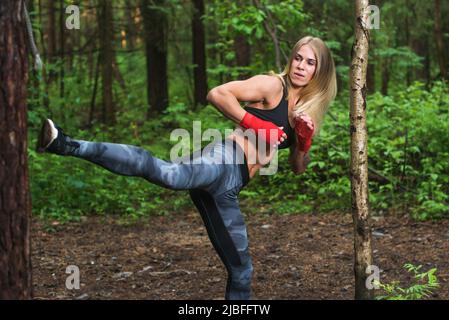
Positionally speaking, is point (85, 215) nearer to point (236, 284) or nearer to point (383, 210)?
point (383, 210)

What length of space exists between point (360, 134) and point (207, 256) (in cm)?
309

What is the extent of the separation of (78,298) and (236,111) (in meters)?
2.41

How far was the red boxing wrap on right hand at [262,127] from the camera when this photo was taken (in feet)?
14.9

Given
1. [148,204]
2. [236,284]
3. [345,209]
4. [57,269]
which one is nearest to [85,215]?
[148,204]

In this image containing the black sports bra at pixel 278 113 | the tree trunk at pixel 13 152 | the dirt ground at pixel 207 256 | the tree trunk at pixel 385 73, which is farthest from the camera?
the tree trunk at pixel 385 73

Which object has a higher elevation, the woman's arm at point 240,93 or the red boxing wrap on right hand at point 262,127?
the woman's arm at point 240,93

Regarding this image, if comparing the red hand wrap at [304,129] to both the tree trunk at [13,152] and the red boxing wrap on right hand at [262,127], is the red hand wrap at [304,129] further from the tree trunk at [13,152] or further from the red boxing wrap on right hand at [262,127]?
the tree trunk at [13,152]

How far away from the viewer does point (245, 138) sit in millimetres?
4680

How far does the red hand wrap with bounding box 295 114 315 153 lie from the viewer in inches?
177

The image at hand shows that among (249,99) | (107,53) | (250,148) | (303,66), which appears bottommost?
(250,148)

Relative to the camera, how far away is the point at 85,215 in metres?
9.46

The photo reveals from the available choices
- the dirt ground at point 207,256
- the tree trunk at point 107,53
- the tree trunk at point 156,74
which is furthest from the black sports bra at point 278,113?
the tree trunk at point 156,74

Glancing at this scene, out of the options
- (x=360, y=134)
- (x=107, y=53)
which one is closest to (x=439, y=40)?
(x=107, y=53)

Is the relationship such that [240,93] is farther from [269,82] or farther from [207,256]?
[207,256]
